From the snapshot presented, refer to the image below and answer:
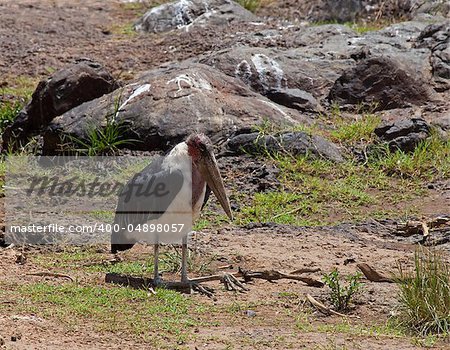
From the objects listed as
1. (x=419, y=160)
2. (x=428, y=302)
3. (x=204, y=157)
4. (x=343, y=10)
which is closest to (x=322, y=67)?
(x=419, y=160)

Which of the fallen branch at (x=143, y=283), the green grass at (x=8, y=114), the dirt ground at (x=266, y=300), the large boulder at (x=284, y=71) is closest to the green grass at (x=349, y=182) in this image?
the dirt ground at (x=266, y=300)

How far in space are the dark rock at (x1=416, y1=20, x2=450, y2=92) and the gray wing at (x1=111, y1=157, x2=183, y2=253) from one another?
6.11 m

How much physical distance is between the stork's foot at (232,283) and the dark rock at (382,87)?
544 cm

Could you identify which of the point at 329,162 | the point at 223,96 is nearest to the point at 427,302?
the point at 329,162

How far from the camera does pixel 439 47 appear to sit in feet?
39.9

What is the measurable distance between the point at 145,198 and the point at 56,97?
14.7ft

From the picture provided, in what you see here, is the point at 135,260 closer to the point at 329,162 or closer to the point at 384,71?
the point at 329,162

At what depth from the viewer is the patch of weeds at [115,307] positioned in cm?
525

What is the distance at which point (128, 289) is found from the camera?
6.16 metres

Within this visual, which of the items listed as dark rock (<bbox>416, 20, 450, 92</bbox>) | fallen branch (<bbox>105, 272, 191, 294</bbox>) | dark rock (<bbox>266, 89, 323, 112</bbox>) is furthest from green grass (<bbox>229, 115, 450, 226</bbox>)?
fallen branch (<bbox>105, 272, 191, 294</bbox>)

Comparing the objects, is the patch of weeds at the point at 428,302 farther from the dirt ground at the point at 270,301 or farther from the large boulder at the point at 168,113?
the large boulder at the point at 168,113

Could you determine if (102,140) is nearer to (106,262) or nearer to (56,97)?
(56,97)

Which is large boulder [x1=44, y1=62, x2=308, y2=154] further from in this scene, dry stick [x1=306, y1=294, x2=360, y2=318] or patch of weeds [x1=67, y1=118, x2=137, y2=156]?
dry stick [x1=306, y1=294, x2=360, y2=318]

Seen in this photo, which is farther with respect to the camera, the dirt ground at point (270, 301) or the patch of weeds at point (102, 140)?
the patch of weeds at point (102, 140)
